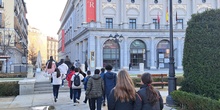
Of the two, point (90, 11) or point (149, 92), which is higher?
point (90, 11)

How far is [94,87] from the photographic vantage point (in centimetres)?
898

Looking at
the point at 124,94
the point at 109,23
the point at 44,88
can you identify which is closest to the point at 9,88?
the point at 44,88

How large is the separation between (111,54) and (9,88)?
3722cm

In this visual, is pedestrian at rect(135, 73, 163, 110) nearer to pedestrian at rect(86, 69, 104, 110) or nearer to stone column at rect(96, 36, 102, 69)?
pedestrian at rect(86, 69, 104, 110)

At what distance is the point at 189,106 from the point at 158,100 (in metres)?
4.24

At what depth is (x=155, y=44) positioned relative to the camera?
177ft

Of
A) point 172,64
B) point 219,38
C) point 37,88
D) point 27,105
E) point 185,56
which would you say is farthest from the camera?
point 37,88

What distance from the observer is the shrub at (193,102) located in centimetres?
728

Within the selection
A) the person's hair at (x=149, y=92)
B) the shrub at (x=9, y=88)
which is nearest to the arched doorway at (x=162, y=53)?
the shrub at (x=9, y=88)

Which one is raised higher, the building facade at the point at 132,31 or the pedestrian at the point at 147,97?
the building facade at the point at 132,31

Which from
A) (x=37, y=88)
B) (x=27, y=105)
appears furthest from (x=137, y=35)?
(x=27, y=105)

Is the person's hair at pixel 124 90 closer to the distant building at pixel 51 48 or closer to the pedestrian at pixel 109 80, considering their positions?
the pedestrian at pixel 109 80

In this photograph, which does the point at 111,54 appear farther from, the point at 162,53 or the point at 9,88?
the point at 9,88

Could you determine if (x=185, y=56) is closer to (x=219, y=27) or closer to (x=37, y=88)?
(x=219, y=27)
